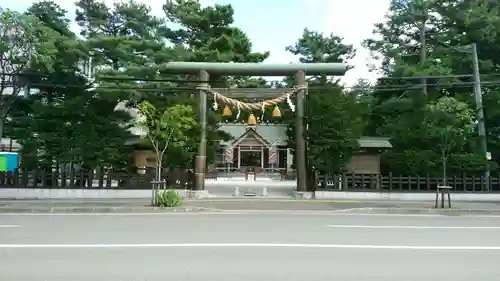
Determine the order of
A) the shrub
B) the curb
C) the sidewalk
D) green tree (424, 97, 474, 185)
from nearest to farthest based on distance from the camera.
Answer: the curb < the sidewalk < the shrub < green tree (424, 97, 474, 185)

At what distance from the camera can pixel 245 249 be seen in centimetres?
812

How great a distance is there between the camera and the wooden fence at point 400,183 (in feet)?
70.7

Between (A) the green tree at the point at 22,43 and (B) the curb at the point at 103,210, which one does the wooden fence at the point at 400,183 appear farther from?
(A) the green tree at the point at 22,43

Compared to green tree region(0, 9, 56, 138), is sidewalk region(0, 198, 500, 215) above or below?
below

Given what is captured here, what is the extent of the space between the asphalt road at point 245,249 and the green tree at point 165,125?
713cm

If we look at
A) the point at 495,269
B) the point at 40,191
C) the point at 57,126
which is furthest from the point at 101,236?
the point at 57,126

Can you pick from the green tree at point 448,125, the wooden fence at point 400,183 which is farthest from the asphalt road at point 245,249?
the wooden fence at point 400,183

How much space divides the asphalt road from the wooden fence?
8.71 metres

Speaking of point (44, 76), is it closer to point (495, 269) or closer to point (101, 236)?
point (101, 236)

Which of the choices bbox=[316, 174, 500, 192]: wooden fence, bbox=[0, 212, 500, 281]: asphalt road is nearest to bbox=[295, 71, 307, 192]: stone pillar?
bbox=[316, 174, 500, 192]: wooden fence

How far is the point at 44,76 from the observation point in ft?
77.6

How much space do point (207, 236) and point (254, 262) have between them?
275 cm

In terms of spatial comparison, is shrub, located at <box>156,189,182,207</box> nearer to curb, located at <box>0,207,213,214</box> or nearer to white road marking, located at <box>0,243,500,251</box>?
curb, located at <box>0,207,213,214</box>

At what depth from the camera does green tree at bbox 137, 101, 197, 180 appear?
1934cm
